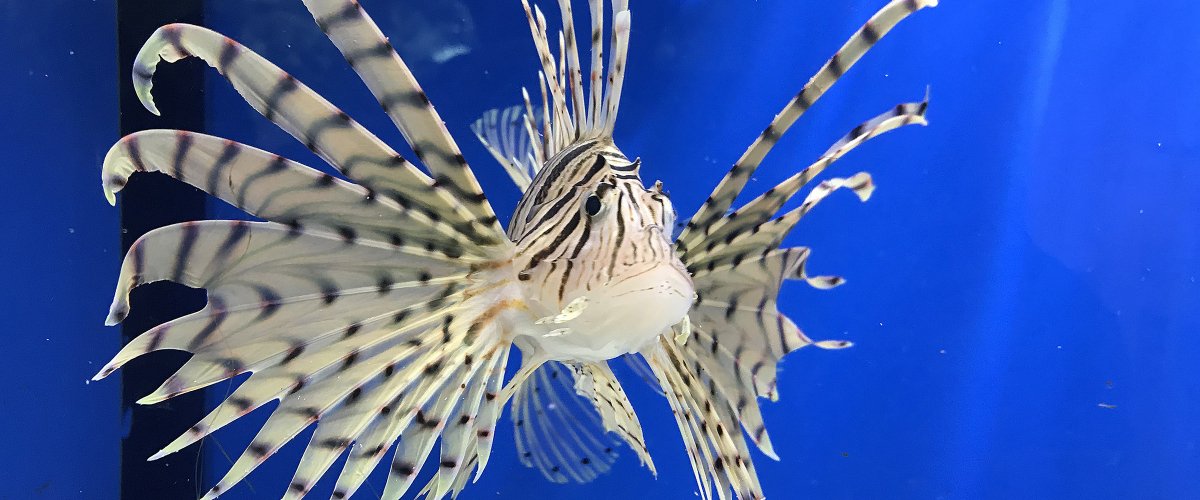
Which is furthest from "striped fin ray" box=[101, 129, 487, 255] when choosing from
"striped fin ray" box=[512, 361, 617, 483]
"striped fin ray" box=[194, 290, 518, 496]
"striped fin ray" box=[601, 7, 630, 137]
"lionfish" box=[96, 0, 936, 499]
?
"striped fin ray" box=[512, 361, 617, 483]

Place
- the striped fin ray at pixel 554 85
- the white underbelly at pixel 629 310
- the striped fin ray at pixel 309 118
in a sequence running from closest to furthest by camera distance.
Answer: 1. the striped fin ray at pixel 309 118
2. the white underbelly at pixel 629 310
3. the striped fin ray at pixel 554 85

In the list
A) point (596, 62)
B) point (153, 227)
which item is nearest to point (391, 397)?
point (596, 62)

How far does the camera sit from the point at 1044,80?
6.98ft

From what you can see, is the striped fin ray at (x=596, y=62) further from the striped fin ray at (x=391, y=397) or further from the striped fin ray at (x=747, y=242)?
the striped fin ray at (x=391, y=397)

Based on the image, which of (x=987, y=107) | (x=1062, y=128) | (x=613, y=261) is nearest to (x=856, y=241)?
(x=987, y=107)

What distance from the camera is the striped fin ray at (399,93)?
812mm

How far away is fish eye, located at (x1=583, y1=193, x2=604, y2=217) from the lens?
950 mm

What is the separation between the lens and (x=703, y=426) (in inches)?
47.1

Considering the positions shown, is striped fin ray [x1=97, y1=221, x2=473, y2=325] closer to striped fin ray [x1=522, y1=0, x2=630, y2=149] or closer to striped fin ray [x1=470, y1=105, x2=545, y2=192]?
striped fin ray [x1=522, y1=0, x2=630, y2=149]

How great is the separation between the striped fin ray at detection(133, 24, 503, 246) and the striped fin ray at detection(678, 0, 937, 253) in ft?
1.13

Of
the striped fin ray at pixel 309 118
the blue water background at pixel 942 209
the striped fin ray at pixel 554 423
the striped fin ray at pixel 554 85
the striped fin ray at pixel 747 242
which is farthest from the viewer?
the blue water background at pixel 942 209

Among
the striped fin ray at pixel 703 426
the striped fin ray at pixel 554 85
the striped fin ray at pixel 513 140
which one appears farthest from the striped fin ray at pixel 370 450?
the striped fin ray at pixel 513 140

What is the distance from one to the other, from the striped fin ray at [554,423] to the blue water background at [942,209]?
0.44 meters

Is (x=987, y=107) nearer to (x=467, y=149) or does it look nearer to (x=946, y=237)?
(x=946, y=237)
